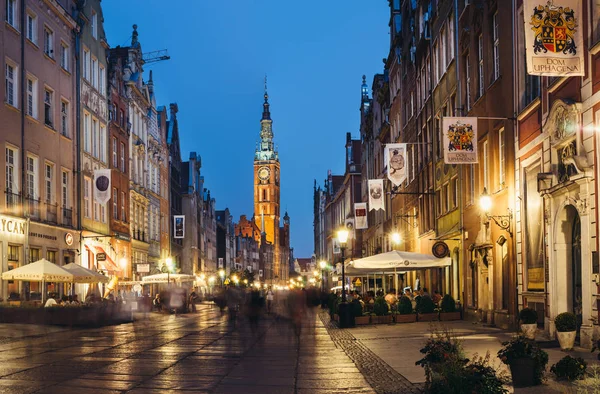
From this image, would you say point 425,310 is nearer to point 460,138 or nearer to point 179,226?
point 460,138

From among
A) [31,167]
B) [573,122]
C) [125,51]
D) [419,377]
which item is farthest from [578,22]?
[125,51]

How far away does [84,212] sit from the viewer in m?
43.3

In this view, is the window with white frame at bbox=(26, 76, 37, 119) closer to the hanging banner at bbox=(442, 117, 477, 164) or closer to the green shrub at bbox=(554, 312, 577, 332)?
the hanging banner at bbox=(442, 117, 477, 164)

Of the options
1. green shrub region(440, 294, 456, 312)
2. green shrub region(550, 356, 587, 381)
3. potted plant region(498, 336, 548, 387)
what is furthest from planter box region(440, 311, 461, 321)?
green shrub region(550, 356, 587, 381)

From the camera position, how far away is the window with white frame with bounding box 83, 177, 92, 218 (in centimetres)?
4328

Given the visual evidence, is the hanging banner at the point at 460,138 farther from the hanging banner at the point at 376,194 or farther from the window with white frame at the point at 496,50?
the hanging banner at the point at 376,194

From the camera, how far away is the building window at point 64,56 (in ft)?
132

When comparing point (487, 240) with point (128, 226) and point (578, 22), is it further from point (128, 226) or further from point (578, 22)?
point (128, 226)

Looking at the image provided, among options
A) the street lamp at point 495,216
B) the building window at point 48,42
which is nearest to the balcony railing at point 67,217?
the building window at point 48,42

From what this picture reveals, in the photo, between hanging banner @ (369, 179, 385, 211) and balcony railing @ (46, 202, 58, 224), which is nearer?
balcony railing @ (46, 202, 58, 224)

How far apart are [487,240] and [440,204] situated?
37.8ft

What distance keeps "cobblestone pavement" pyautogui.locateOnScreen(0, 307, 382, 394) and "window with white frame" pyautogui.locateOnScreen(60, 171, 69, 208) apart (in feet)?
49.9

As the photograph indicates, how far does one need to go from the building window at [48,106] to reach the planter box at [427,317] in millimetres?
18092

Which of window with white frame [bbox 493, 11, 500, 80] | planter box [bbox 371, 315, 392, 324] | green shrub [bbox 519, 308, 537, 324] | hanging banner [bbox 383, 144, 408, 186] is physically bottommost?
planter box [bbox 371, 315, 392, 324]
